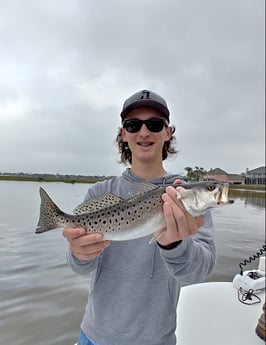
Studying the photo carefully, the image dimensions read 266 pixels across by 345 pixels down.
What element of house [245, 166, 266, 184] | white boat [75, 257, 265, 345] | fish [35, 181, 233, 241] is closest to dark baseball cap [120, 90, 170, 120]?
fish [35, 181, 233, 241]

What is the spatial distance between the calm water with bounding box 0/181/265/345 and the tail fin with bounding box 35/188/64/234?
0.95 meters

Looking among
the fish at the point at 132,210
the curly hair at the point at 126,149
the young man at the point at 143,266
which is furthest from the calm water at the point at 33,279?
the young man at the point at 143,266

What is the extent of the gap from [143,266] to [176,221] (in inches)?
21.8

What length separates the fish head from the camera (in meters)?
1.82

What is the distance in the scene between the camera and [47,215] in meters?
2.13

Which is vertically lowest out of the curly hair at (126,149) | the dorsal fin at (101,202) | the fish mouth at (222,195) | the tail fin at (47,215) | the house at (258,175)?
the tail fin at (47,215)

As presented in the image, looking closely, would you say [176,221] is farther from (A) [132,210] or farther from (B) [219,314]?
(B) [219,314]

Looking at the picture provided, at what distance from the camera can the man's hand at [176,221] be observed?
1.78 m

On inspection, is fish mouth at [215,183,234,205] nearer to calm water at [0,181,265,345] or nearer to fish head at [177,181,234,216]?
fish head at [177,181,234,216]

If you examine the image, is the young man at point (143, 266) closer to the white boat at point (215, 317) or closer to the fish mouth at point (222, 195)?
the fish mouth at point (222, 195)

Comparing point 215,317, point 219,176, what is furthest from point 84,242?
point 215,317

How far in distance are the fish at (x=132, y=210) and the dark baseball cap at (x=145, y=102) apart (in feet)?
2.22

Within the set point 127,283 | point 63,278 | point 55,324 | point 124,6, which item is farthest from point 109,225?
point 63,278

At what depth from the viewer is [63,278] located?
21.3 ft
